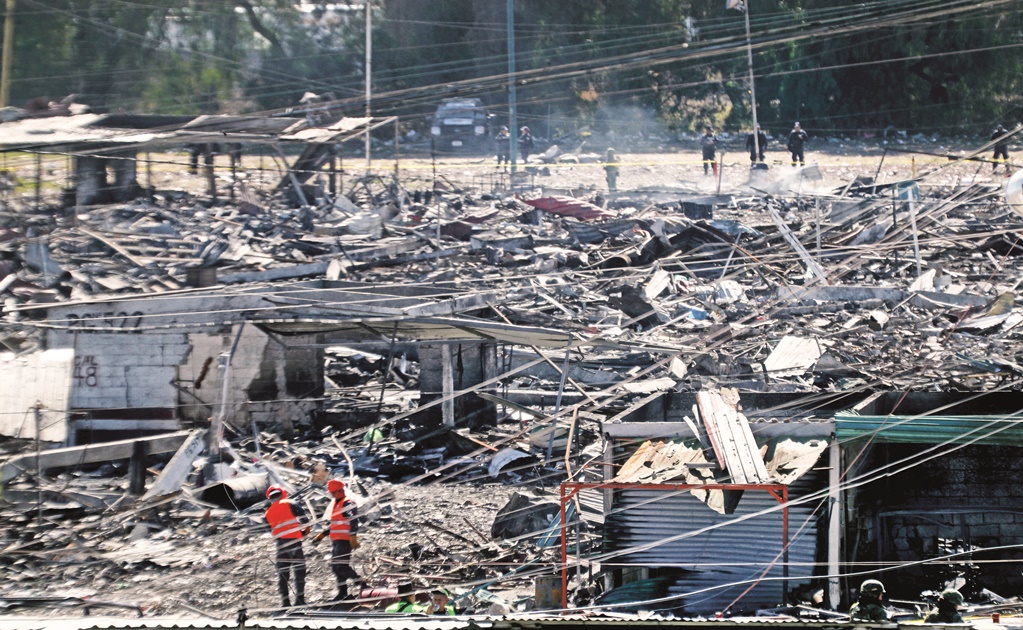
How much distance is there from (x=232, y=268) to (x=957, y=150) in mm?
23997

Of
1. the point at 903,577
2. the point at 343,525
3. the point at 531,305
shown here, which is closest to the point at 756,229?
the point at 531,305

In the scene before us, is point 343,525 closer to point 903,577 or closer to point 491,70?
point 903,577

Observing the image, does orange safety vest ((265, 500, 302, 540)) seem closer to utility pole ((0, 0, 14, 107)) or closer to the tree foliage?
utility pole ((0, 0, 14, 107))

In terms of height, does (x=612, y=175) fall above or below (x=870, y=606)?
above

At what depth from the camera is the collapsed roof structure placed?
7008mm

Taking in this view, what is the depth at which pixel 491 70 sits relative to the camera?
37.2 meters

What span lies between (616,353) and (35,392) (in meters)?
6.94

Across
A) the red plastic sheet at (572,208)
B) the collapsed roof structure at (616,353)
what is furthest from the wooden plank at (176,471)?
the red plastic sheet at (572,208)

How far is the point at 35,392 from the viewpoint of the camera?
34.3 ft

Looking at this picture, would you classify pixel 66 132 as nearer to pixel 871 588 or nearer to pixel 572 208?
pixel 572 208

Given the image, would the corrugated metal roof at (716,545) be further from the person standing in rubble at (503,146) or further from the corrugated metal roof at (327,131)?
the person standing in rubble at (503,146)

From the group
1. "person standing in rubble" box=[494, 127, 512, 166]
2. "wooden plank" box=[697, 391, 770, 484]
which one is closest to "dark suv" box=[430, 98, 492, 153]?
"person standing in rubble" box=[494, 127, 512, 166]

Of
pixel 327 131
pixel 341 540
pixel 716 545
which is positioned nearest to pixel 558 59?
pixel 327 131

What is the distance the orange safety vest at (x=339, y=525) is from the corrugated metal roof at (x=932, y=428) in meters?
3.67
